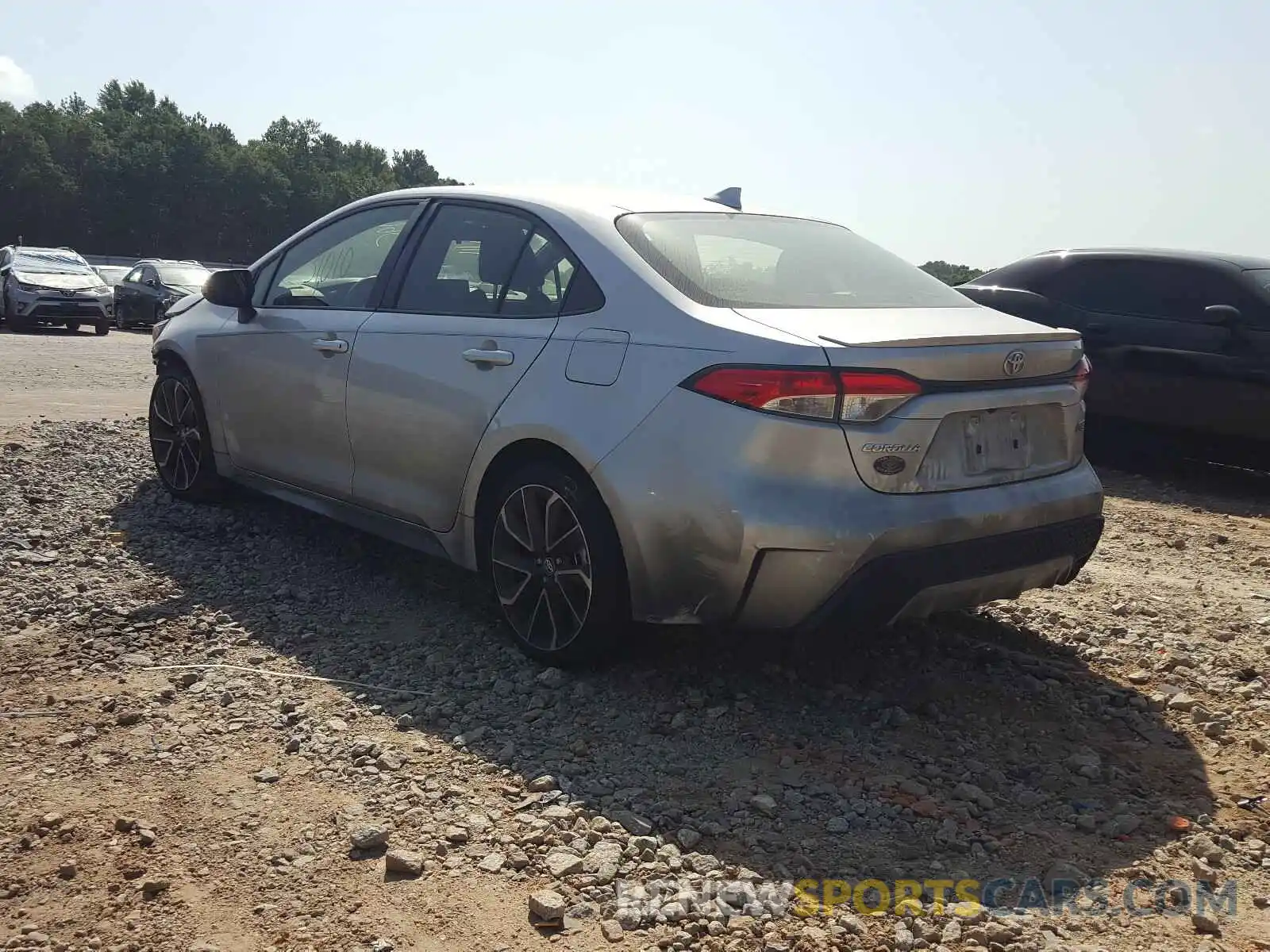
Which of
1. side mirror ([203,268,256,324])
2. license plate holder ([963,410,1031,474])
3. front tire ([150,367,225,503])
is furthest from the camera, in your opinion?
front tire ([150,367,225,503])

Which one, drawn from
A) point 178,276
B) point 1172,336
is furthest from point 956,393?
point 178,276

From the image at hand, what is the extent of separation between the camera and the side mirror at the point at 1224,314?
25.6 ft

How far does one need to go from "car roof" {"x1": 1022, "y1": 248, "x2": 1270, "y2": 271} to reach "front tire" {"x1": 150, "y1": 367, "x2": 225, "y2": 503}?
6.50 meters

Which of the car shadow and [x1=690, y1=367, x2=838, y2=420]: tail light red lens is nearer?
the car shadow

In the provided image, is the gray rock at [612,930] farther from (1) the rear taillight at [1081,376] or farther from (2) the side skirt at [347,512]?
(1) the rear taillight at [1081,376]

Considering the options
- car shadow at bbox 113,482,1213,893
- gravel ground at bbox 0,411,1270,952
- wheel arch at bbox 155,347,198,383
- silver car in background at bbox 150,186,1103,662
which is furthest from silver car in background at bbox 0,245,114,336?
silver car in background at bbox 150,186,1103,662

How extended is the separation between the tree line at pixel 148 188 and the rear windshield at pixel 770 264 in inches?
2799

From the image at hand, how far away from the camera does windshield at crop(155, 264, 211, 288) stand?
2411cm

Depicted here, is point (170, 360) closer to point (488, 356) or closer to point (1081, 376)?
point (488, 356)

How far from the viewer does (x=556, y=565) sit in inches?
156

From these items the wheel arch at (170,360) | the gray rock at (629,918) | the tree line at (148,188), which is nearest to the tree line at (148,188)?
the tree line at (148,188)

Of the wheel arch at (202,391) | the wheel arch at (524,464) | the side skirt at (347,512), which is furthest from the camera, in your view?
the wheel arch at (202,391)

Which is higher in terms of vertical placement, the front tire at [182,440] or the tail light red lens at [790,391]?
the tail light red lens at [790,391]

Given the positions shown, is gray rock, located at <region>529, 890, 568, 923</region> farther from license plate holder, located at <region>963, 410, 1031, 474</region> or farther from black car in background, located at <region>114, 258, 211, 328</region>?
black car in background, located at <region>114, 258, 211, 328</region>
